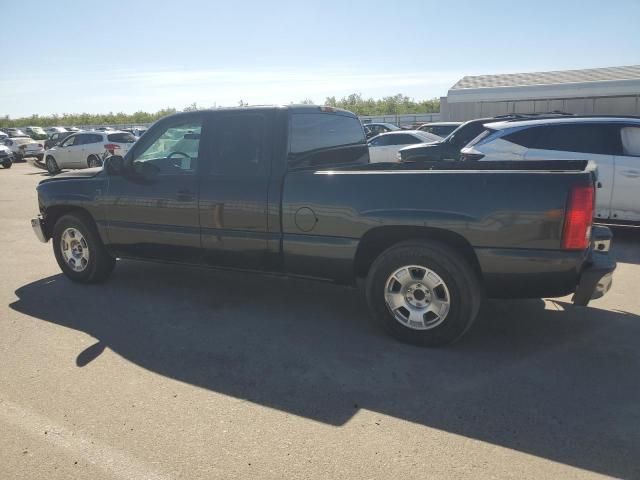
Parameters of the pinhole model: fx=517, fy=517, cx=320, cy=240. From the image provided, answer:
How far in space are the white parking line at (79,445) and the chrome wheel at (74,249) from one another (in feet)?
8.35

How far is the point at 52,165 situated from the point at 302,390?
2062 cm

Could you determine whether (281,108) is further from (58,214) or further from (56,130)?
(56,130)

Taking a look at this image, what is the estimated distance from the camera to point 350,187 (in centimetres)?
398

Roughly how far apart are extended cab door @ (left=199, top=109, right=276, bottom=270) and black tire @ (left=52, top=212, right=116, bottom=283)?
145 cm

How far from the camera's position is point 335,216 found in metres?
4.07

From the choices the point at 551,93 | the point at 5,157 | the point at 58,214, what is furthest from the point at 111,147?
the point at 551,93

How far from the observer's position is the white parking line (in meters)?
2.57

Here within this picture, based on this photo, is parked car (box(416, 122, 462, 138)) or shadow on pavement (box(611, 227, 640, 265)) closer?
shadow on pavement (box(611, 227, 640, 265))

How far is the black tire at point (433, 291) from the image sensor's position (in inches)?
146

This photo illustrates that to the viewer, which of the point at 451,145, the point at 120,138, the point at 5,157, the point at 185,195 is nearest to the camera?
the point at 185,195

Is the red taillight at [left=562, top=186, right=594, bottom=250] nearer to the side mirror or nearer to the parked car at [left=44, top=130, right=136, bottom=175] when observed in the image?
the side mirror

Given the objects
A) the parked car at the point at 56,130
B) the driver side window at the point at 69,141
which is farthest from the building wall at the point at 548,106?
the parked car at the point at 56,130

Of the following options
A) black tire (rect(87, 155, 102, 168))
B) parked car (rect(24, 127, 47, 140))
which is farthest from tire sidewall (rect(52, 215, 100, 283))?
parked car (rect(24, 127, 47, 140))

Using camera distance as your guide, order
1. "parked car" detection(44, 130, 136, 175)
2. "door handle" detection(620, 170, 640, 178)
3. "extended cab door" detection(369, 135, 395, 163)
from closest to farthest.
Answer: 1. "door handle" detection(620, 170, 640, 178)
2. "extended cab door" detection(369, 135, 395, 163)
3. "parked car" detection(44, 130, 136, 175)
